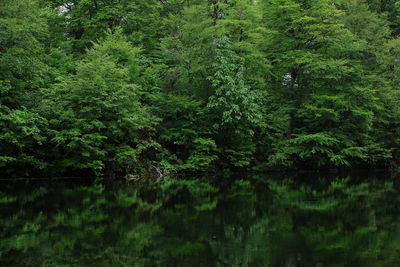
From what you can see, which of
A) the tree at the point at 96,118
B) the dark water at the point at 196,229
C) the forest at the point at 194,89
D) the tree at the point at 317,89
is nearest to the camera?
the dark water at the point at 196,229

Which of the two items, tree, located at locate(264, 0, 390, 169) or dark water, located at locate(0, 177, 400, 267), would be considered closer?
dark water, located at locate(0, 177, 400, 267)

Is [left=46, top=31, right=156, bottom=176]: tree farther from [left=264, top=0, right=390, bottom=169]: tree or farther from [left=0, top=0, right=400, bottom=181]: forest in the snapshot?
[left=264, top=0, right=390, bottom=169]: tree

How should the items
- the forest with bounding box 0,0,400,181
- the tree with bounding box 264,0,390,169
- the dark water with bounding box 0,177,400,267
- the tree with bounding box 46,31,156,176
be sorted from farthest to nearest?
the tree with bounding box 264,0,390,169 < the forest with bounding box 0,0,400,181 < the tree with bounding box 46,31,156,176 < the dark water with bounding box 0,177,400,267

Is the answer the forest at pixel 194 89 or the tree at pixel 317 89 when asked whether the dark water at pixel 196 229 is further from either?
the tree at pixel 317 89

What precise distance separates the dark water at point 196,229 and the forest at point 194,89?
4735mm

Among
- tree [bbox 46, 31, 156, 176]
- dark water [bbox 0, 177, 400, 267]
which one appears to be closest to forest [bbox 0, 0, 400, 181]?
tree [bbox 46, 31, 156, 176]

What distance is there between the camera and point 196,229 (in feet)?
24.2

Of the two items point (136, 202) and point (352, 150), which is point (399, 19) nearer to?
point (352, 150)

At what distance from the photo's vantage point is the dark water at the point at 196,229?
18.5ft

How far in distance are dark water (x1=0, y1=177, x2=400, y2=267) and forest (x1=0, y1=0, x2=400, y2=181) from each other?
186 inches

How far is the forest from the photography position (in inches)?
647

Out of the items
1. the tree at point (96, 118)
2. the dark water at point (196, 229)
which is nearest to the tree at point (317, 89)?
the tree at point (96, 118)

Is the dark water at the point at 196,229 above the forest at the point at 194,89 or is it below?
below

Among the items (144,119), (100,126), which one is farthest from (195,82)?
(100,126)
